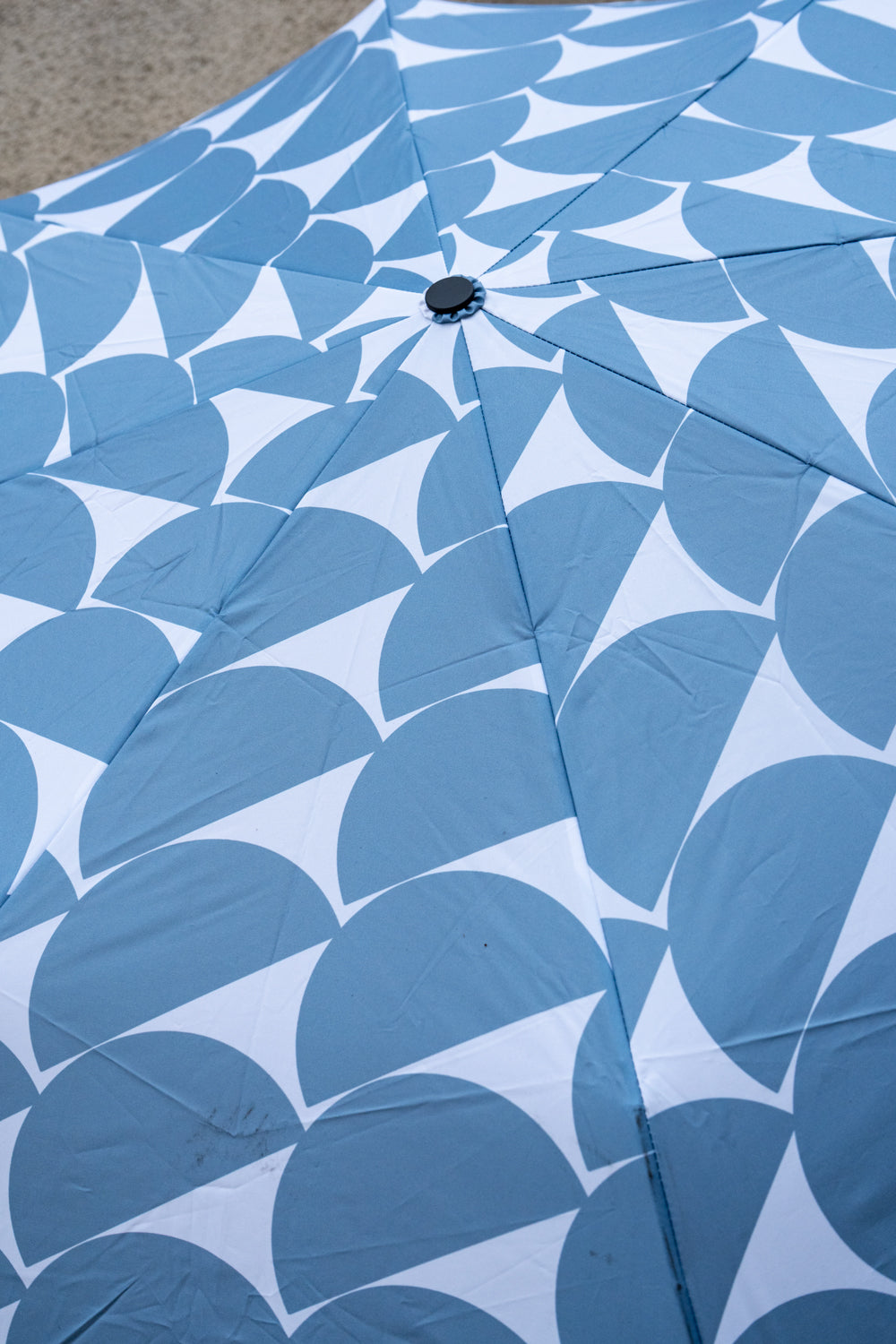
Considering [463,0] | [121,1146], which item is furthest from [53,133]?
[121,1146]

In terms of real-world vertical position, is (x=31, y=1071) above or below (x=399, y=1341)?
above

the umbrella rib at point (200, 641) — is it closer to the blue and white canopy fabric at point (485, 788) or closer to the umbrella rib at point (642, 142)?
the blue and white canopy fabric at point (485, 788)

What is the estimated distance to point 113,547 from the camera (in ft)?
3.87

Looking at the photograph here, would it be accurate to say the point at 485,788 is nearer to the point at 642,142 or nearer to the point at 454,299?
the point at 454,299

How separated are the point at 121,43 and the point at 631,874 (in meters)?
3.04

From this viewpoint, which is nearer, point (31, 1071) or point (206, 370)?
point (31, 1071)

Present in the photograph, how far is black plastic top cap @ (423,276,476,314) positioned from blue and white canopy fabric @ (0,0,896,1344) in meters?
0.03

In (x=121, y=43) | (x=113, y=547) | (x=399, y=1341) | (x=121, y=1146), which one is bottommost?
(x=399, y=1341)

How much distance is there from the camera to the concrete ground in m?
2.77

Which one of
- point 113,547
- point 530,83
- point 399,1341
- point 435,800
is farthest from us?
point 530,83

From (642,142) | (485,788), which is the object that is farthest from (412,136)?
(485,788)

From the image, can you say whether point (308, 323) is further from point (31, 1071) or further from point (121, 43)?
point (121, 43)

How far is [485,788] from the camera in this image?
A: 0.97 metres

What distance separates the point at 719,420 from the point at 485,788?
1.53 ft
